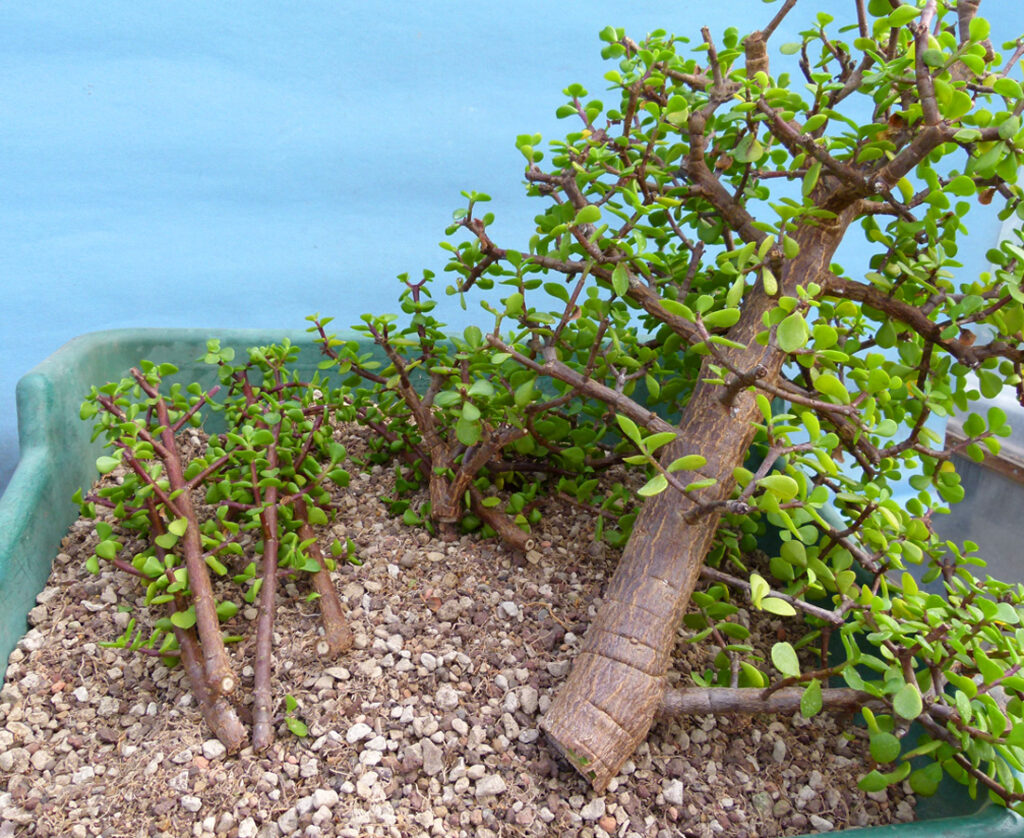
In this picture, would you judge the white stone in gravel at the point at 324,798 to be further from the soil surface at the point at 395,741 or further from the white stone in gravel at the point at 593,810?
the white stone in gravel at the point at 593,810

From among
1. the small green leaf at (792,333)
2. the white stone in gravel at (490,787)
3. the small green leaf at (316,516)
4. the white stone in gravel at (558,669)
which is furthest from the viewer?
the small green leaf at (316,516)

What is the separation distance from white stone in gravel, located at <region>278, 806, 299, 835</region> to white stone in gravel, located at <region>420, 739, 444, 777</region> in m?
0.12

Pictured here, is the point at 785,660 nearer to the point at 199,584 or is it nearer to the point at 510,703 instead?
the point at 510,703

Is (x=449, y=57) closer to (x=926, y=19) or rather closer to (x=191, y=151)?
(x=191, y=151)

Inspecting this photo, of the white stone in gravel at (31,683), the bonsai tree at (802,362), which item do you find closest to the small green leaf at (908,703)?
the bonsai tree at (802,362)

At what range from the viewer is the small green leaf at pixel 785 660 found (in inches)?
26.2

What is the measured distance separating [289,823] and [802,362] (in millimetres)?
641

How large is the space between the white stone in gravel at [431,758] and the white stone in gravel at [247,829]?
0.53 feet

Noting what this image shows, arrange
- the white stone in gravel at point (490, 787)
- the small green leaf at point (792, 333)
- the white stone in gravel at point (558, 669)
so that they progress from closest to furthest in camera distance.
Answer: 1. the small green leaf at point (792, 333)
2. the white stone in gravel at point (490, 787)
3. the white stone in gravel at point (558, 669)

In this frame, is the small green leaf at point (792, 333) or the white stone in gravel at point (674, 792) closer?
the small green leaf at point (792, 333)

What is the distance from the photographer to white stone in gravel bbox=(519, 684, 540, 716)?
0.83m

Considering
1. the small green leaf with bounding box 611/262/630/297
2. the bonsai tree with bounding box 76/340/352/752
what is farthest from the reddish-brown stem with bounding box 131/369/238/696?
the small green leaf with bounding box 611/262/630/297

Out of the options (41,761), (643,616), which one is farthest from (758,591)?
(41,761)

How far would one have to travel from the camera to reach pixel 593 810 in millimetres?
754
